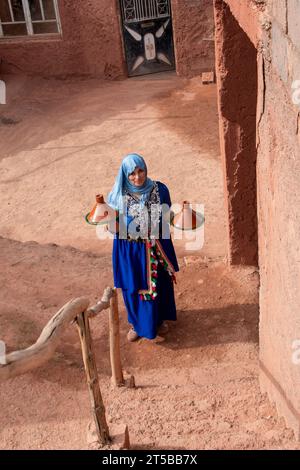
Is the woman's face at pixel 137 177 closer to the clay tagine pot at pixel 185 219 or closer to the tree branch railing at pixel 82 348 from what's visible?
the clay tagine pot at pixel 185 219

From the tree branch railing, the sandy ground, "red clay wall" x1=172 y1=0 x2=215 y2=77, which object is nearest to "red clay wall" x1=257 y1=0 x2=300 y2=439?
the sandy ground

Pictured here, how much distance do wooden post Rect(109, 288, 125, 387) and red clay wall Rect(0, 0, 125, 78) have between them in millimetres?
9016

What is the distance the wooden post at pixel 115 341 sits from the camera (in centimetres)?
400

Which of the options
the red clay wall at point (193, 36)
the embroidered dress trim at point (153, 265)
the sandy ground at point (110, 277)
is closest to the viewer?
the sandy ground at point (110, 277)

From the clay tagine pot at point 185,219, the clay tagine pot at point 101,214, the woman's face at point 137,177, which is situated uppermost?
the woman's face at point 137,177

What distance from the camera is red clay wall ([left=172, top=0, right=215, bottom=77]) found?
11430 millimetres

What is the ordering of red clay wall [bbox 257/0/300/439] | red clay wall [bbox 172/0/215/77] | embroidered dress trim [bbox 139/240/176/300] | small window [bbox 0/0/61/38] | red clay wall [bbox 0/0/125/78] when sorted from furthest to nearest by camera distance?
small window [bbox 0/0/61/38] < red clay wall [bbox 0/0/125/78] < red clay wall [bbox 172/0/215/77] < embroidered dress trim [bbox 139/240/176/300] < red clay wall [bbox 257/0/300/439]

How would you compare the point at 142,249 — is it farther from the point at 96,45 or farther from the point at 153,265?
the point at 96,45

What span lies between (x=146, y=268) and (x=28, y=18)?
29.1ft

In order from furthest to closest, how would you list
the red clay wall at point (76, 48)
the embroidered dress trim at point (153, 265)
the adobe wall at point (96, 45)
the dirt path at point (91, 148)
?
the red clay wall at point (76, 48)
the adobe wall at point (96, 45)
the dirt path at point (91, 148)
the embroidered dress trim at point (153, 265)

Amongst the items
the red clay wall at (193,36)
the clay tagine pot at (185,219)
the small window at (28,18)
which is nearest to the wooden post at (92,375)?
the clay tagine pot at (185,219)

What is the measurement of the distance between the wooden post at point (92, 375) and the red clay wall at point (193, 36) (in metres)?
9.35

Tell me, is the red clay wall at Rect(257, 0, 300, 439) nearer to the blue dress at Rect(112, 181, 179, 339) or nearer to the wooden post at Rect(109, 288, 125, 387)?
the wooden post at Rect(109, 288, 125, 387)

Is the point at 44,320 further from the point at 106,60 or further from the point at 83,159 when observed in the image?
the point at 106,60
